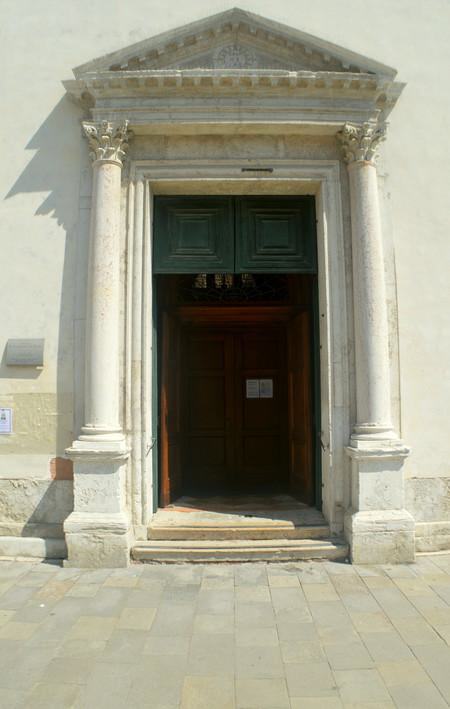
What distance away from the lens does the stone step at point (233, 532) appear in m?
5.05

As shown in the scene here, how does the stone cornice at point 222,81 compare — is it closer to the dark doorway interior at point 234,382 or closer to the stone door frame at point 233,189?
the stone door frame at point 233,189

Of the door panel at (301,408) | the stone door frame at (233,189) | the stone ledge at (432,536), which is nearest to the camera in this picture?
the stone door frame at (233,189)

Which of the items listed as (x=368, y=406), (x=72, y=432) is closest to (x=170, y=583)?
(x=72, y=432)

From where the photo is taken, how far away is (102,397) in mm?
5008

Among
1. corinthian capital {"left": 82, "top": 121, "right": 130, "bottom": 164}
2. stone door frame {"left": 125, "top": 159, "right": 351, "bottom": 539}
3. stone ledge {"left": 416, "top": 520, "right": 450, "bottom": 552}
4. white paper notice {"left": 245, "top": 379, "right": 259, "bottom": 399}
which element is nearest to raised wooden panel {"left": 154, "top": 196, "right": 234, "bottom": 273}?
stone door frame {"left": 125, "top": 159, "right": 351, "bottom": 539}

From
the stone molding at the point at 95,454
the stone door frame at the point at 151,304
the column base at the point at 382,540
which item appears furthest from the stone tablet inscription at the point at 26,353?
the column base at the point at 382,540

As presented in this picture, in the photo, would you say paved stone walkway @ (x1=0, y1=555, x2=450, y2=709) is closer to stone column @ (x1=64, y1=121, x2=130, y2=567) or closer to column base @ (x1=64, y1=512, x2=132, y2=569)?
column base @ (x1=64, y1=512, x2=132, y2=569)

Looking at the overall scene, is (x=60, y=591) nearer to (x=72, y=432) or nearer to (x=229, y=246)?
(x=72, y=432)

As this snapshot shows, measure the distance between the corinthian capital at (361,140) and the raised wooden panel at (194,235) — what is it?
1383 millimetres

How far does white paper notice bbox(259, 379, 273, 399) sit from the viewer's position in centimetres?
816

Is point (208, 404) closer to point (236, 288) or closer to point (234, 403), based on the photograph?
point (234, 403)

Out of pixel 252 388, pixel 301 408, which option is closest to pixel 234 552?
pixel 301 408

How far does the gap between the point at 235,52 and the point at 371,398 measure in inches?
158

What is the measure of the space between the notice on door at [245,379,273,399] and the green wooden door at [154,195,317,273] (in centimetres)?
A: 292
